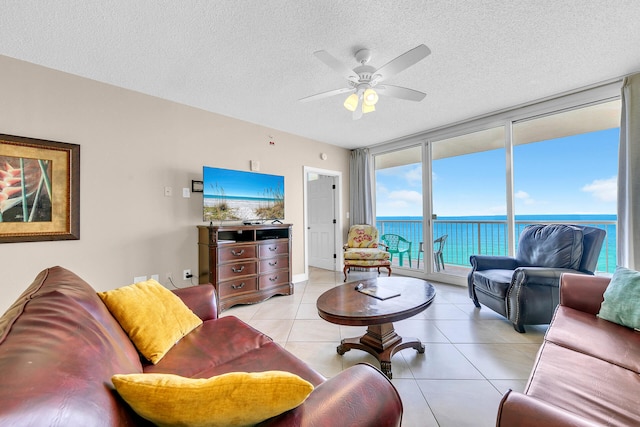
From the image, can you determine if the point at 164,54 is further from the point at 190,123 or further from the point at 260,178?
the point at 260,178

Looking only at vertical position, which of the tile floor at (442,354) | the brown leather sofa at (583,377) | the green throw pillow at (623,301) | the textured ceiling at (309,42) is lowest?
the tile floor at (442,354)

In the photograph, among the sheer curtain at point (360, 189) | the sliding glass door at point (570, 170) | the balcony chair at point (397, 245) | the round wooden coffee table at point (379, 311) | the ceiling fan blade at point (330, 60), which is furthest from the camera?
the sheer curtain at point (360, 189)

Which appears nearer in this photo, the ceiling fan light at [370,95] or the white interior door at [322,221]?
the ceiling fan light at [370,95]

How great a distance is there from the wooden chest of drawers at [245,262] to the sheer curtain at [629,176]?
3583 millimetres

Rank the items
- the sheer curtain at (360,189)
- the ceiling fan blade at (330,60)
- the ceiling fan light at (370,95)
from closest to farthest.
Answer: the ceiling fan blade at (330,60) < the ceiling fan light at (370,95) < the sheer curtain at (360,189)

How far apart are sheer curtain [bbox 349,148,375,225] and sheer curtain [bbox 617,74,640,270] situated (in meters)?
3.11

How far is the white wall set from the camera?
2.17 m

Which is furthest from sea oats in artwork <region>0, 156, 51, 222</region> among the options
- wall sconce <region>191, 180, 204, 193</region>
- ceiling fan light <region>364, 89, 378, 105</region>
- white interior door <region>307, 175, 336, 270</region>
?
white interior door <region>307, 175, 336, 270</region>

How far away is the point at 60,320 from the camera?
71 cm

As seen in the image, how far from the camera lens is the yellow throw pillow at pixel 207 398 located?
1.89 feet

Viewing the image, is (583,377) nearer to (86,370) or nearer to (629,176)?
(86,370)

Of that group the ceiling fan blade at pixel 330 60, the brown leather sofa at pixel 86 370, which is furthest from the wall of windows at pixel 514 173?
the brown leather sofa at pixel 86 370

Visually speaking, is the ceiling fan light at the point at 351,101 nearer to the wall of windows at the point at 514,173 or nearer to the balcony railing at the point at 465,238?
the wall of windows at the point at 514,173

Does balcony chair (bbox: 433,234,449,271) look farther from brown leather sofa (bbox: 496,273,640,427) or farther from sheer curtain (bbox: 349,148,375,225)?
brown leather sofa (bbox: 496,273,640,427)
